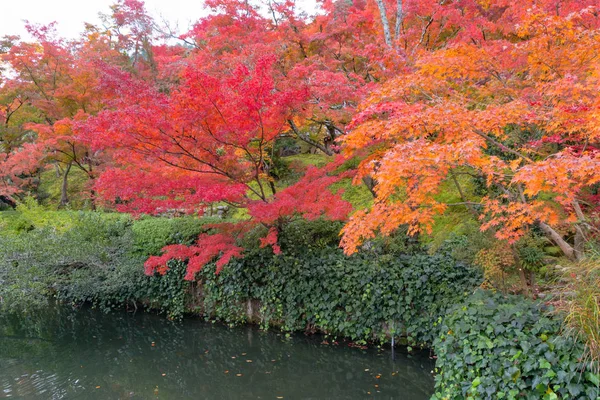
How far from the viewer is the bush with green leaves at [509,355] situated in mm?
3807

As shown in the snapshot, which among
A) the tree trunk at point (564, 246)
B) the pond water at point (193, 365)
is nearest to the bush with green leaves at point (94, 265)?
the pond water at point (193, 365)

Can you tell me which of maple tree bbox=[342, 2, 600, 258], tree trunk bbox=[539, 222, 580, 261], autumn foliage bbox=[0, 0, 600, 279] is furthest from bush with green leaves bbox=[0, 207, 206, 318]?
tree trunk bbox=[539, 222, 580, 261]

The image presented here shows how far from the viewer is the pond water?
20.3 ft

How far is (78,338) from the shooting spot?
8.70 m

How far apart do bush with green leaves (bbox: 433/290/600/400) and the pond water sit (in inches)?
56.6

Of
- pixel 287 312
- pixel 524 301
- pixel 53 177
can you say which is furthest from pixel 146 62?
pixel 524 301

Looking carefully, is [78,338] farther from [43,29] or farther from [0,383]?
[43,29]

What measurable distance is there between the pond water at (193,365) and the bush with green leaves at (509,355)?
1.44m

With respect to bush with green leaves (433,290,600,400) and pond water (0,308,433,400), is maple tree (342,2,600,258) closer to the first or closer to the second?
bush with green leaves (433,290,600,400)

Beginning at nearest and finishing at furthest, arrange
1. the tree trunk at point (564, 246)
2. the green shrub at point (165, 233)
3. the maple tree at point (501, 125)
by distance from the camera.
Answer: the maple tree at point (501, 125) → the tree trunk at point (564, 246) → the green shrub at point (165, 233)

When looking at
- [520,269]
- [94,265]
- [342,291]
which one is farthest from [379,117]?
[94,265]

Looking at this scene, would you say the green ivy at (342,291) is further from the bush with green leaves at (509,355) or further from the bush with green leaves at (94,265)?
the bush with green leaves at (509,355)

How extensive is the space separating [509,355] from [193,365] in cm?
524

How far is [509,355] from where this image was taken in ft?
13.8
